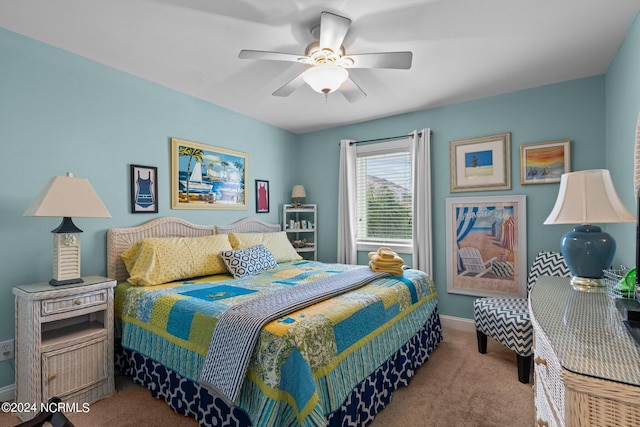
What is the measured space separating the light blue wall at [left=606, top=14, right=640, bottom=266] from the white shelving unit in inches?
127

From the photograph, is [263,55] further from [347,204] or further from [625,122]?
[625,122]

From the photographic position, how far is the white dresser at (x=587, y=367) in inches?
32.9

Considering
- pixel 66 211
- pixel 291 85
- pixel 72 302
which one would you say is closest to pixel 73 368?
pixel 72 302

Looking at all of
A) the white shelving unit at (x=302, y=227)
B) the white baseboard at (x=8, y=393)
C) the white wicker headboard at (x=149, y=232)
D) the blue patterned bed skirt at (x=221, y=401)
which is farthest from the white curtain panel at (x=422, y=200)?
the white baseboard at (x=8, y=393)

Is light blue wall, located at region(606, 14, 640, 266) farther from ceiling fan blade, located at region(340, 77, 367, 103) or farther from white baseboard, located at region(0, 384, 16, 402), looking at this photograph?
white baseboard, located at region(0, 384, 16, 402)

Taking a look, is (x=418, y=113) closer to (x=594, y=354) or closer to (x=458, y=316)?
(x=458, y=316)

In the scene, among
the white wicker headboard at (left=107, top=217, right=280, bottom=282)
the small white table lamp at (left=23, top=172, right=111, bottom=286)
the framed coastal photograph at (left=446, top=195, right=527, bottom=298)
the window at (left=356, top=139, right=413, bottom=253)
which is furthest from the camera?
the window at (left=356, top=139, right=413, bottom=253)

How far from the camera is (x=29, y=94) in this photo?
233 cm

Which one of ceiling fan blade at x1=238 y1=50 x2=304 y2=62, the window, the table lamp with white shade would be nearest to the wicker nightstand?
ceiling fan blade at x1=238 y1=50 x2=304 y2=62

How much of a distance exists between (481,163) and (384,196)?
4.04 ft

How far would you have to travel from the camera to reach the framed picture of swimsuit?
294 centimetres

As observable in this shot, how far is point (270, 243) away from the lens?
3701 millimetres

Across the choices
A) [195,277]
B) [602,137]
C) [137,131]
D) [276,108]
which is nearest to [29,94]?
[137,131]

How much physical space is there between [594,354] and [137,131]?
3.47 metres
